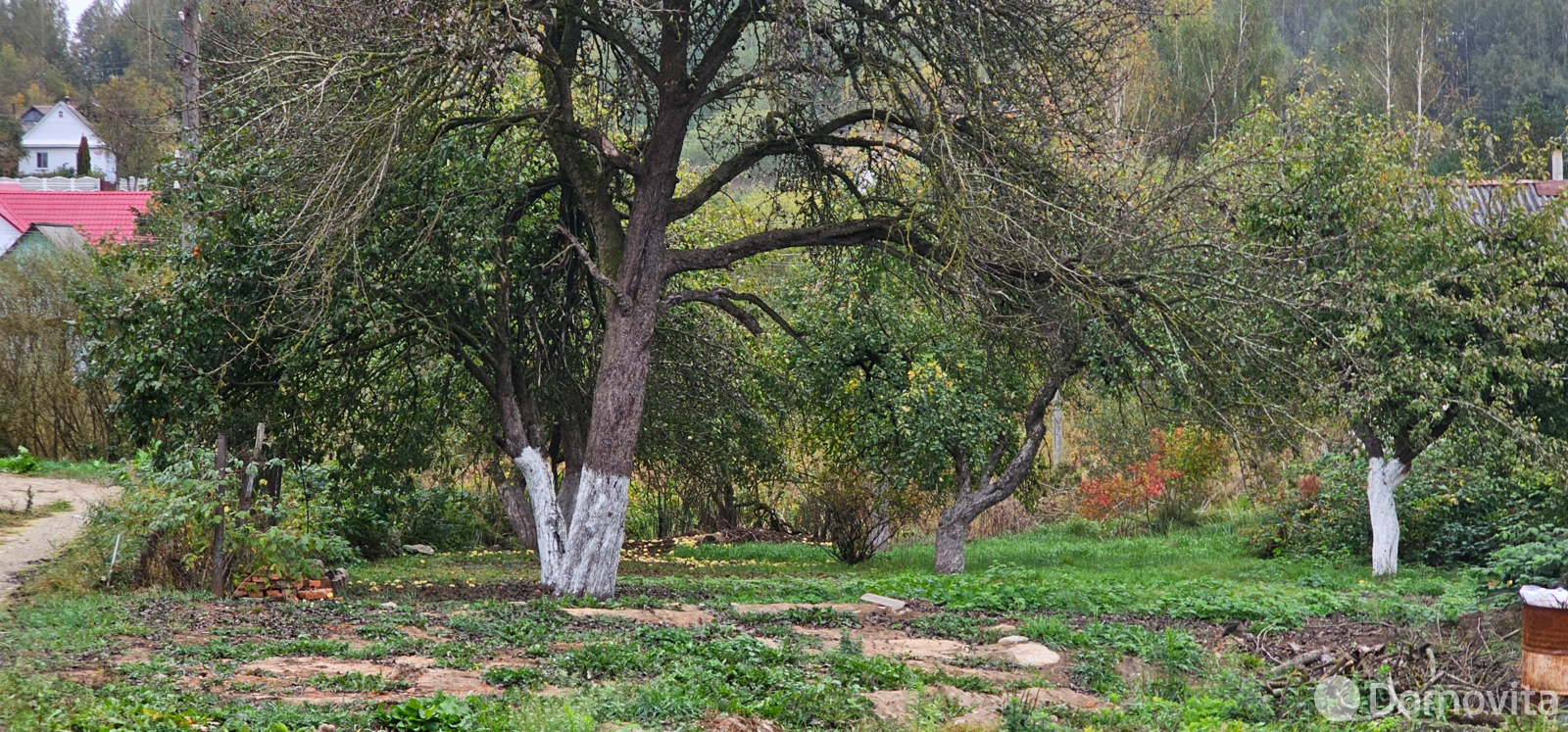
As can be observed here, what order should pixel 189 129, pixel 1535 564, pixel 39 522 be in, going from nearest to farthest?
pixel 1535 564
pixel 189 129
pixel 39 522

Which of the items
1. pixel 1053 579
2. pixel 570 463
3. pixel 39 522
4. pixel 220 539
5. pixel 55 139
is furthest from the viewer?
pixel 55 139

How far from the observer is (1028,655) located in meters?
7.50

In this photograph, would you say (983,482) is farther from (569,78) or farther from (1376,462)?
(569,78)

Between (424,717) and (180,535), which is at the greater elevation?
(180,535)

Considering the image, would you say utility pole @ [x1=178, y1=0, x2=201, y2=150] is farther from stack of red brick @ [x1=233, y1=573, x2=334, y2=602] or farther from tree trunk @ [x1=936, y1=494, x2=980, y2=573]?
tree trunk @ [x1=936, y1=494, x2=980, y2=573]

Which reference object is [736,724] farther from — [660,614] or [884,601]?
[884,601]

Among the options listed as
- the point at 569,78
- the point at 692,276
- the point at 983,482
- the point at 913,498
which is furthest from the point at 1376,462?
the point at 569,78

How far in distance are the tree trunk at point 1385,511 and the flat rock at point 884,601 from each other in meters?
7.68

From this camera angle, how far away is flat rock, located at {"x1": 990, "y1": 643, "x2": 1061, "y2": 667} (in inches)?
288

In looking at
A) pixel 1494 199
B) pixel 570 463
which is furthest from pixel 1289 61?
pixel 570 463

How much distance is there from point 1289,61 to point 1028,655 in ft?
112

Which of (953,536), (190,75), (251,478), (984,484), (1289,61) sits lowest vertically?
(953,536)

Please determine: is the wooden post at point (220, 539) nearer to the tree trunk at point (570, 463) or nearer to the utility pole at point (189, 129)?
the utility pole at point (189, 129)

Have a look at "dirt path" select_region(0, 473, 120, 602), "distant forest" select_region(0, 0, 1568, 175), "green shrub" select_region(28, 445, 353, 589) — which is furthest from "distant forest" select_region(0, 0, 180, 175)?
"green shrub" select_region(28, 445, 353, 589)
